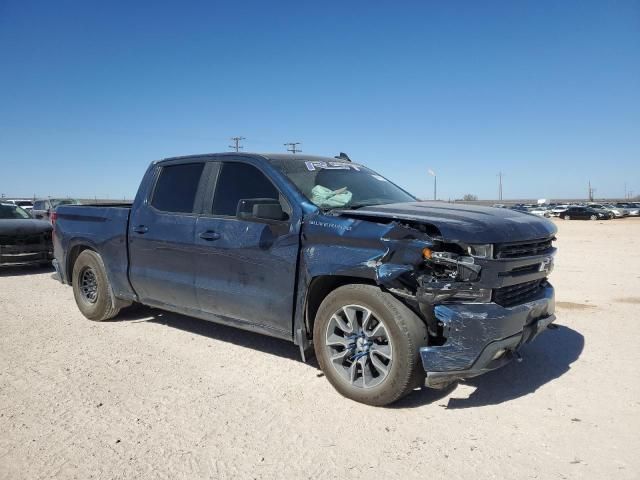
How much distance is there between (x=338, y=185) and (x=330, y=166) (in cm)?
37

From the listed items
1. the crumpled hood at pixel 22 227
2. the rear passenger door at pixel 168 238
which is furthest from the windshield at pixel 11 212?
the rear passenger door at pixel 168 238

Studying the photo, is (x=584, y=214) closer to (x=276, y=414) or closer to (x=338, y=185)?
(x=338, y=185)

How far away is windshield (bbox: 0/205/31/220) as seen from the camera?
1149 centimetres

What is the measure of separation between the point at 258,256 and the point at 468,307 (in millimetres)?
1808

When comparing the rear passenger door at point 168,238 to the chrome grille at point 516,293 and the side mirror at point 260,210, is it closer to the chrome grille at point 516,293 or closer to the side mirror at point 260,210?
the side mirror at point 260,210

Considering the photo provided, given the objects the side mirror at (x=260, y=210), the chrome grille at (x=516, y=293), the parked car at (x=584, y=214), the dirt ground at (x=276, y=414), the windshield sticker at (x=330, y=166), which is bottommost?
the dirt ground at (x=276, y=414)

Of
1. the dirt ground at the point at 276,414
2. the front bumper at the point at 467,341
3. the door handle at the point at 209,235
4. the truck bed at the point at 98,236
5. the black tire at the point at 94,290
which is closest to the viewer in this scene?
the dirt ground at the point at 276,414

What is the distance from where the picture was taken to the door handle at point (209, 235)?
15.5ft

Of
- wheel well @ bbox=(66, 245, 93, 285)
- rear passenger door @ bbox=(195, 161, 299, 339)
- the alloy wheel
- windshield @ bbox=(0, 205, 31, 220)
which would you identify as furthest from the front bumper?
windshield @ bbox=(0, 205, 31, 220)

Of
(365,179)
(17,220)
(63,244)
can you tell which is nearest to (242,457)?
(365,179)

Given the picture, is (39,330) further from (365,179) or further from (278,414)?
(365,179)

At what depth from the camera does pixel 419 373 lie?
3664 millimetres

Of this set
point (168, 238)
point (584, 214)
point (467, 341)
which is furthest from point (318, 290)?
point (584, 214)

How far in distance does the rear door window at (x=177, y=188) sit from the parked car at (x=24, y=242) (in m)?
6.25
